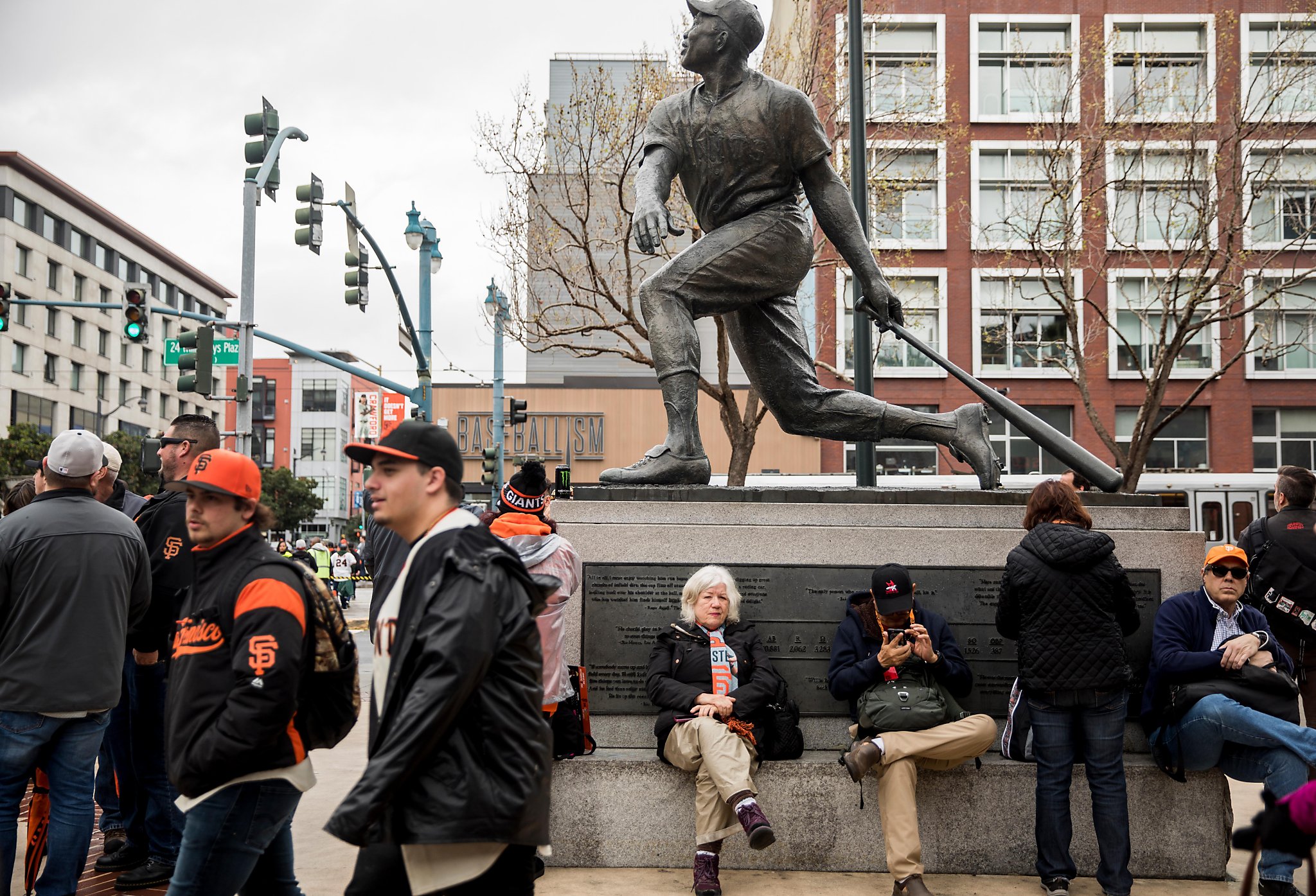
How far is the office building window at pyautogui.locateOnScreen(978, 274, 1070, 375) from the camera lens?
37156 millimetres

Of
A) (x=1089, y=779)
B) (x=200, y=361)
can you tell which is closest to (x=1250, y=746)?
(x=1089, y=779)

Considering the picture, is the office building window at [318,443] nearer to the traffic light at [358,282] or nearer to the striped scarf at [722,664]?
the traffic light at [358,282]

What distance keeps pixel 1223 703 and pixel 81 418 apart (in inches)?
2955

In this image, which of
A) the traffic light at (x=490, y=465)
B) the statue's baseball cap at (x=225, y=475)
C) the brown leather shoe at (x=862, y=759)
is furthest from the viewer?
the traffic light at (x=490, y=465)

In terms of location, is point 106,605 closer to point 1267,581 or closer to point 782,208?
point 782,208

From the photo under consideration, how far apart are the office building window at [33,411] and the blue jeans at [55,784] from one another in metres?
62.5

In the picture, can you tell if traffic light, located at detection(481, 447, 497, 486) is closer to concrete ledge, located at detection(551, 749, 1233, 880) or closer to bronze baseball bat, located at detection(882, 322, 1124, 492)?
bronze baseball bat, located at detection(882, 322, 1124, 492)

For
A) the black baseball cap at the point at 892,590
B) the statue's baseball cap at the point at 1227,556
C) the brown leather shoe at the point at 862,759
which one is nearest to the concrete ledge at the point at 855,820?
the brown leather shoe at the point at 862,759

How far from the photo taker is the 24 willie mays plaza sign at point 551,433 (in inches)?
1679

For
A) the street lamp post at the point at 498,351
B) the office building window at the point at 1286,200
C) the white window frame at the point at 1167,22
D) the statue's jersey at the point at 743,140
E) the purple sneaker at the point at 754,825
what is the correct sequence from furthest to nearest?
1. the white window frame at the point at 1167,22
2. the office building window at the point at 1286,200
3. the street lamp post at the point at 498,351
4. the statue's jersey at the point at 743,140
5. the purple sneaker at the point at 754,825

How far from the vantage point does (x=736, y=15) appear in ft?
19.9

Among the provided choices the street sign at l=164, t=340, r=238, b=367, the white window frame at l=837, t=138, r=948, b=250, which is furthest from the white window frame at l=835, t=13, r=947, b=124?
the street sign at l=164, t=340, r=238, b=367

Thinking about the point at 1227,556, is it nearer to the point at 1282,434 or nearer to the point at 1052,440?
the point at 1052,440

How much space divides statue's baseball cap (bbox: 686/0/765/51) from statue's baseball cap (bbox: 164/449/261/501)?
372 cm
